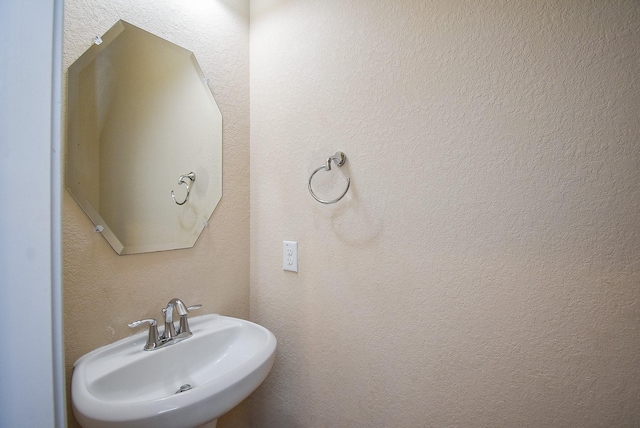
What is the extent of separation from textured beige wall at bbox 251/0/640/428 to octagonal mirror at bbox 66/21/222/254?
0.96ft

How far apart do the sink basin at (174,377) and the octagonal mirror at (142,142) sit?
1.04ft

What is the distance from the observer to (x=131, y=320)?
855 millimetres

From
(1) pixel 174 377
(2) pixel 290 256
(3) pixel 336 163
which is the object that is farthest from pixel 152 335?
(3) pixel 336 163

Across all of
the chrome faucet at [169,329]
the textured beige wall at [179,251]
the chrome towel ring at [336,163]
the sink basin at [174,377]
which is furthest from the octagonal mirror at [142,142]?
the chrome towel ring at [336,163]

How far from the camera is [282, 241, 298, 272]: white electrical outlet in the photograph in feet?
3.48

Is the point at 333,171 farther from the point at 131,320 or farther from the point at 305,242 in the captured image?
the point at 131,320

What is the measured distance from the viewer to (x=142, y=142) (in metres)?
0.92

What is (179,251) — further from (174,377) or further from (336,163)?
(336,163)

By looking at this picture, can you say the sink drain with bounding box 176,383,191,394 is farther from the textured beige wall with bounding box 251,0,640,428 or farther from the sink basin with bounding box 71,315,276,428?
the textured beige wall with bounding box 251,0,640,428

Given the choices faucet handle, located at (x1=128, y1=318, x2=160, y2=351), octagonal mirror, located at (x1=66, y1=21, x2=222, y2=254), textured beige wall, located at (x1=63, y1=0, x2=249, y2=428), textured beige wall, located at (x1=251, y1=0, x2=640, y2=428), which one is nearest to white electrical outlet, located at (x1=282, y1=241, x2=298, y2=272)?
textured beige wall, located at (x1=251, y1=0, x2=640, y2=428)

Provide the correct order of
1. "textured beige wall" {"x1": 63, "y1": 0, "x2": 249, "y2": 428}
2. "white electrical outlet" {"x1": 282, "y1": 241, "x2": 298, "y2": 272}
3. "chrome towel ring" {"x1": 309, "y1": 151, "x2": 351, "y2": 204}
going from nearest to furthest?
"textured beige wall" {"x1": 63, "y1": 0, "x2": 249, "y2": 428}
"chrome towel ring" {"x1": 309, "y1": 151, "x2": 351, "y2": 204}
"white electrical outlet" {"x1": 282, "y1": 241, "x2": 298, "y2": 272}

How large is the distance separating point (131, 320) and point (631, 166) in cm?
139

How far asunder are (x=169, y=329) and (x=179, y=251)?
0.87 feet

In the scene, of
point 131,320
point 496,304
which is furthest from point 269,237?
point 496,304
